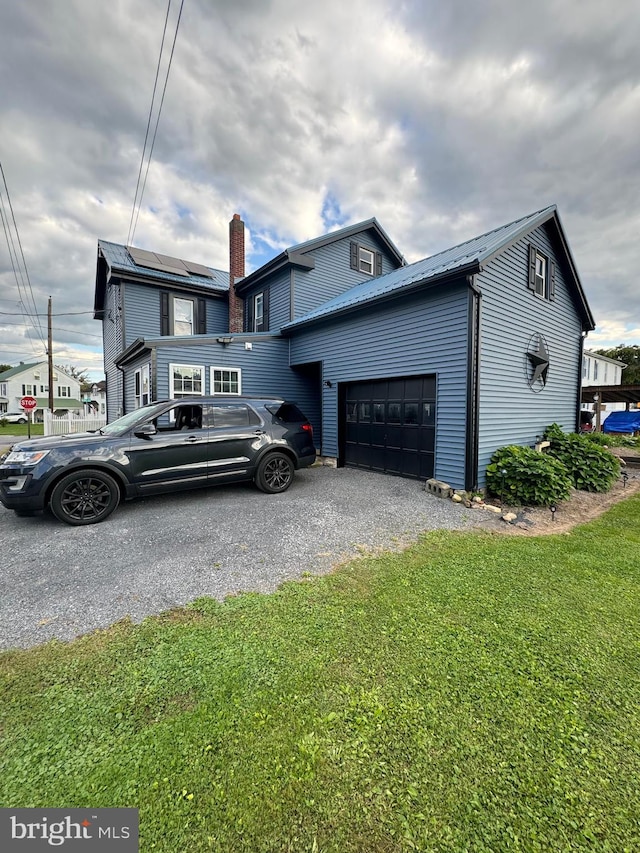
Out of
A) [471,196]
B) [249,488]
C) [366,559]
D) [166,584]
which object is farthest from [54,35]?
[471,196]

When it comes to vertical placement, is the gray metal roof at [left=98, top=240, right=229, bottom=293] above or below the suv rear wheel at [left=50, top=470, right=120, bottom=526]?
above

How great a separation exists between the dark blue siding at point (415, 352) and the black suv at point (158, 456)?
270 cm

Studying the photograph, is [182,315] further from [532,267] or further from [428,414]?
[532,267]

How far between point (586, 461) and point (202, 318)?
45.3 ft

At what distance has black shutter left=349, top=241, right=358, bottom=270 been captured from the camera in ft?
44.1

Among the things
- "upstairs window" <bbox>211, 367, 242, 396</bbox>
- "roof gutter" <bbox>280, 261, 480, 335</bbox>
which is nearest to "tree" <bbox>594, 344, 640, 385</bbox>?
"roof gutter" <bbox>280, 261, 480, 335</bbox>

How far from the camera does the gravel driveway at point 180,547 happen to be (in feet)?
9.96

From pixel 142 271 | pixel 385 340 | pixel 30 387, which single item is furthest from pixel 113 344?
pixel 30 387

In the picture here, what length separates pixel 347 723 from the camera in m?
1.88

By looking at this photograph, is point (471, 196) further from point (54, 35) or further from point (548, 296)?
point (54, 35)

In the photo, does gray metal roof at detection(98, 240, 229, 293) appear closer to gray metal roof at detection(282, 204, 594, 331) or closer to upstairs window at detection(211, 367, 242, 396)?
upstairs window at detection(211, 367, 242, 396)

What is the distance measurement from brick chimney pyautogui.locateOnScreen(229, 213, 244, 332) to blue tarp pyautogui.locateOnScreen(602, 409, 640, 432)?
21205 millimetres

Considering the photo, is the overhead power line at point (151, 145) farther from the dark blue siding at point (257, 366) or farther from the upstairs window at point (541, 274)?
the upstairs window at point (541, 274)

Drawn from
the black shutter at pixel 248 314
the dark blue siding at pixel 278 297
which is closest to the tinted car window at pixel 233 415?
the dark blue siding at pixel 278 297
